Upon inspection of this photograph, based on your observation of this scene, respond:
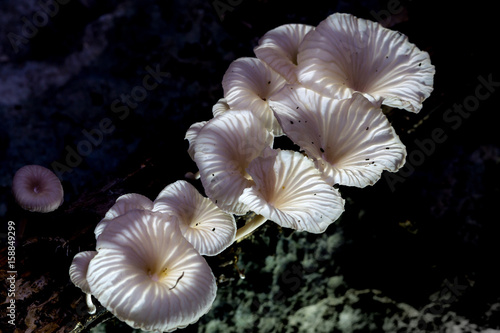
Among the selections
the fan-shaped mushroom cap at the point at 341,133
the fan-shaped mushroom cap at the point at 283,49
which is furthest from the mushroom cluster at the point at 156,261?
the fan-shaped mushroom cap at the point at 283,49

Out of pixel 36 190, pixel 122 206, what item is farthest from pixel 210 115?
pixel 122 206

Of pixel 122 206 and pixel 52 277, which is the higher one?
pixel 122 206

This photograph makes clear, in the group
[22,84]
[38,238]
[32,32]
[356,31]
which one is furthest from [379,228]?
[32,32]

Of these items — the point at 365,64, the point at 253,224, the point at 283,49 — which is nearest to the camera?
the point at 253,224

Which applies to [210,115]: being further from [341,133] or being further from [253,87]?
[341,133]

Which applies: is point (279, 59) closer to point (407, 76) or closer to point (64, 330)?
point (407, 76)

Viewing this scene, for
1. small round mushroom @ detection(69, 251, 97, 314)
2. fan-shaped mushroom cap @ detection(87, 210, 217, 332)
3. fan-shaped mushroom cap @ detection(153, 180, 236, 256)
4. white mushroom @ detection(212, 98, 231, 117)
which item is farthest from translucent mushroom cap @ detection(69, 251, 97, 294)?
white mushroom @ detection(212, 98, 231, 117)

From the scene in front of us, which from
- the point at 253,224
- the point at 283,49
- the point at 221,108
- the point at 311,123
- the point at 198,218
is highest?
the point at 283,49
